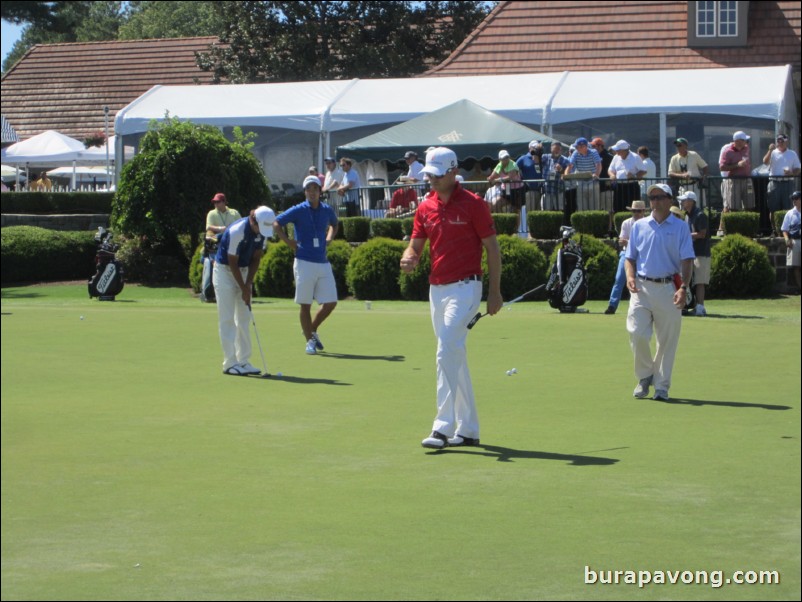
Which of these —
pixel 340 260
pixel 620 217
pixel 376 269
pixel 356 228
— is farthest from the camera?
pixel 356 228

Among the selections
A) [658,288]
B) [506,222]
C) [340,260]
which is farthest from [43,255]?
[658,288]

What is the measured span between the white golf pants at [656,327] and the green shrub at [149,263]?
19.2m

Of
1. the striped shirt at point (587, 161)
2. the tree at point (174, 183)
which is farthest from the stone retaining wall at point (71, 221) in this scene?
the striped shirt at point (587, 161)

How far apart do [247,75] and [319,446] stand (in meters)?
41.9

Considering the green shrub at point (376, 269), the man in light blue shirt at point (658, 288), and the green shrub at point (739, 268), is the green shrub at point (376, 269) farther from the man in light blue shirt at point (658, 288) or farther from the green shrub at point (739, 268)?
the man in light blue shirt at point (658, 288)

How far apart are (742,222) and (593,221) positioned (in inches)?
104

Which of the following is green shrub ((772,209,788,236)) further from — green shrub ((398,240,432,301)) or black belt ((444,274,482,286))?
black belt ((444,274,482,286))

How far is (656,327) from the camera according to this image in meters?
12.6

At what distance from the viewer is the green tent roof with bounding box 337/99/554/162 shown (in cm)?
2855

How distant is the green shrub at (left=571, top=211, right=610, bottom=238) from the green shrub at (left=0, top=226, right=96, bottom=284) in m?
12.8

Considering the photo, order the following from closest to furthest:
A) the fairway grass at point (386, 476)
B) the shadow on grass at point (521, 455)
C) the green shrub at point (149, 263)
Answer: the fairway grass at point (386, 476) < the shadow on grass at point (521, 455) < the green shrub at point (149, 263)

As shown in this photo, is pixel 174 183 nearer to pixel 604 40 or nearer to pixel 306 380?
pixel 604 40

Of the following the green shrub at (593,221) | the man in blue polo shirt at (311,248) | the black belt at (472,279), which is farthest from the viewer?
the green shrub at (593,221)

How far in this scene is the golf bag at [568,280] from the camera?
843 inches
